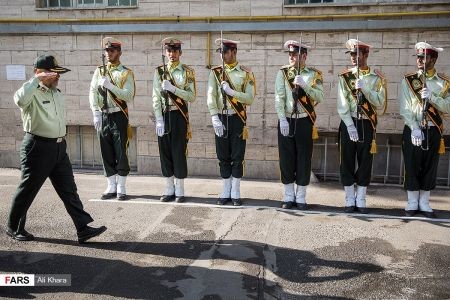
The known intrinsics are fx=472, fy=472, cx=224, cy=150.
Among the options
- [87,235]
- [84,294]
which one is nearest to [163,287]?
[84,294]

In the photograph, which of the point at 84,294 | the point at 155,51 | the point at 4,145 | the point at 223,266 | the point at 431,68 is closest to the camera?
the point at 84,294

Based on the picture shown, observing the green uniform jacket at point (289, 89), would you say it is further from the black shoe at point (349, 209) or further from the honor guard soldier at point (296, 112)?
the black shoe at point (349, 209)

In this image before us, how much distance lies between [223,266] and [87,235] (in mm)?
1576

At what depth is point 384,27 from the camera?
23.7 feet

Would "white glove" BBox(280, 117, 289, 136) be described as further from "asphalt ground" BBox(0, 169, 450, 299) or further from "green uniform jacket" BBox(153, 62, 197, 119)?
"green uniform jacket" BBox(153, 62, 197, 119)

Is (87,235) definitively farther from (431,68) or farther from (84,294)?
(431,68)

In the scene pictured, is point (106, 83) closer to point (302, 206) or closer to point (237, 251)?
point (237, 251)

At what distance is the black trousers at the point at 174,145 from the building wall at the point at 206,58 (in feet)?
Result: 5.32

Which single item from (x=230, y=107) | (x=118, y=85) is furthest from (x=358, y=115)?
(x=118, y=85)

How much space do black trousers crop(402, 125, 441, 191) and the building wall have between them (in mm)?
1559

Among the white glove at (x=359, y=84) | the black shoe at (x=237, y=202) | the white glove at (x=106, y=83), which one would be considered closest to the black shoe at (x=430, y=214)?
the white glove at (x=359, y=84)

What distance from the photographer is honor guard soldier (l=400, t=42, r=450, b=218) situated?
5809mm

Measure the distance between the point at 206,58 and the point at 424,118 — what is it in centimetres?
365

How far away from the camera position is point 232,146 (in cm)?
646
